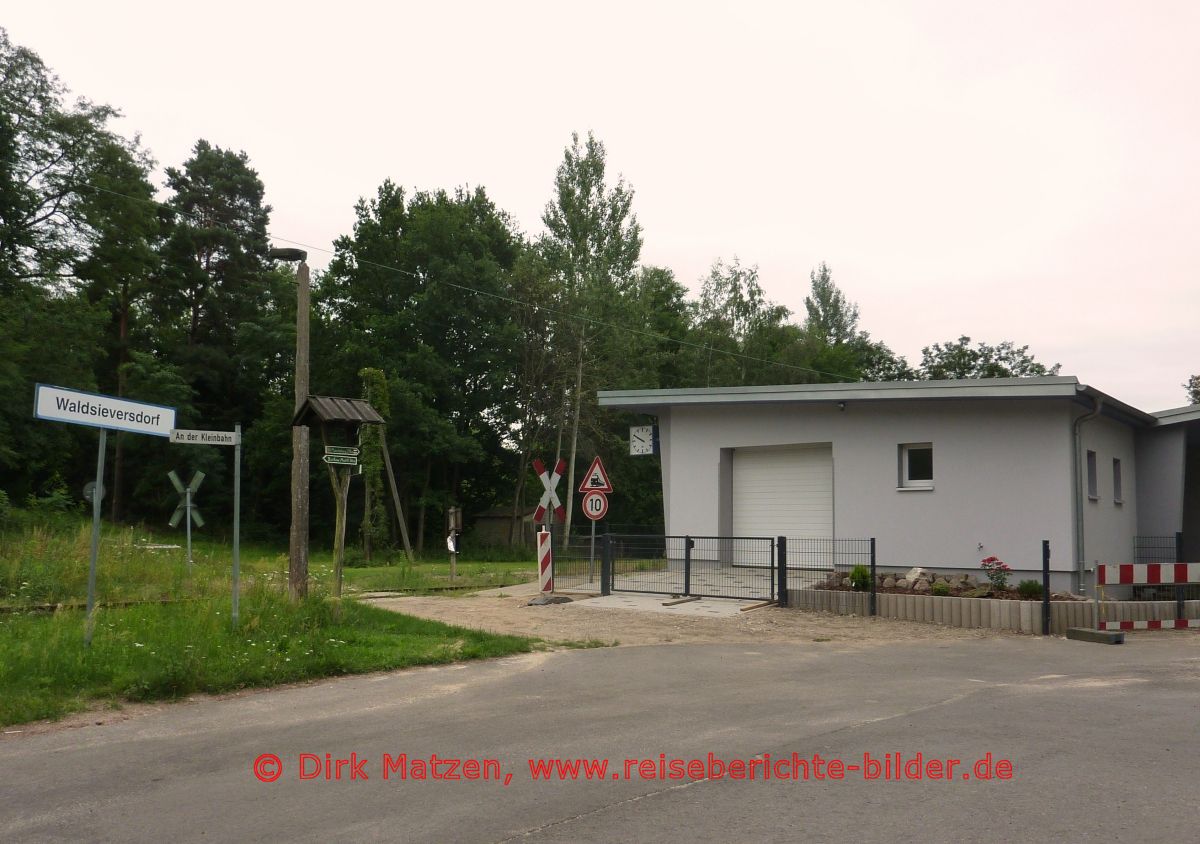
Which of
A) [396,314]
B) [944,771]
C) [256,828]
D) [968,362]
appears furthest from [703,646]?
[968,362]

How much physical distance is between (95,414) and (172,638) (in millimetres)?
2504

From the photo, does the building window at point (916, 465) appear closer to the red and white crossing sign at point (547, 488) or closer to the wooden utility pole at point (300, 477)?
the red and white crossing sign at point (547, 488)

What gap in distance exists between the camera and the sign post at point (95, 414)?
9211 millimetres

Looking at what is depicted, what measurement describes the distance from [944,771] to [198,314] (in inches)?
2038

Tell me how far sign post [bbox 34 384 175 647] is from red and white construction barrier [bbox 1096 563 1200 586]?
1216cm

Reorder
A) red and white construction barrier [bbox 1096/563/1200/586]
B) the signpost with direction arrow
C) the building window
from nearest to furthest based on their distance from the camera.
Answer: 1. red and white construction barrier [bbox 1096/563/1200/586]
2. the building window
3. the signpost with direction arrow

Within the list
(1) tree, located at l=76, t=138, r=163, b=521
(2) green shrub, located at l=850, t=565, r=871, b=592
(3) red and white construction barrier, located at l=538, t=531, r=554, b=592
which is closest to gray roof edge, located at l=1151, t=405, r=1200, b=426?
(2) green shrub, located at l=850, t=565, r=871, b=592

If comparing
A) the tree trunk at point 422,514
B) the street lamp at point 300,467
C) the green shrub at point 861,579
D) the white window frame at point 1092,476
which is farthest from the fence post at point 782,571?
the tree trunk at point 422,514

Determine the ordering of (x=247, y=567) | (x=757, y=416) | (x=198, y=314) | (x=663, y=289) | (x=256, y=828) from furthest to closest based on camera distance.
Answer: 1. (x=663, y=289)
2. (x=198, y=314)
3. (x=757, y=416)
4. (x=247, y=567)
5. (x=256, y=828)

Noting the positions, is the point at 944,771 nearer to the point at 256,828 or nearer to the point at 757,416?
the point at 256,828

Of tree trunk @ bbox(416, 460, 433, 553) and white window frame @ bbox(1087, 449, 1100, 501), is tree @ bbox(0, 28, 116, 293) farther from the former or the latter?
white window frame @ bbox(1087, 449, 1100, 501)

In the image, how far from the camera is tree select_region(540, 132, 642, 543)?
47.0m

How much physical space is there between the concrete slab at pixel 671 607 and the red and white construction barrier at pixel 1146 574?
5192 millimetres

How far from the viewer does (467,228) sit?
152 ft
